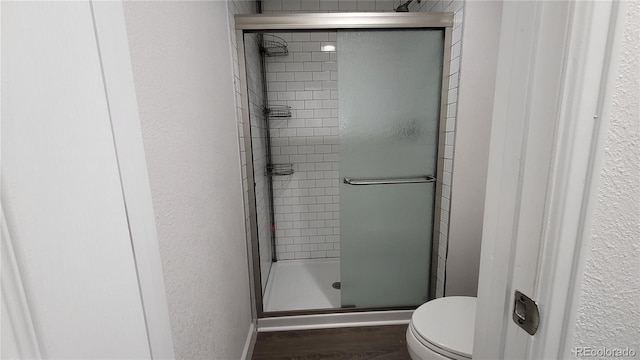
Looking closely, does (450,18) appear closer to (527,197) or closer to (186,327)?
(527,197)

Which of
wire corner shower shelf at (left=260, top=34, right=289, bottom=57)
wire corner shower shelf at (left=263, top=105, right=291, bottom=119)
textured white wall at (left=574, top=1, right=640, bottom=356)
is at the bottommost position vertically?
textured white wall at (left=574, top=1, right=640, bottom=356)

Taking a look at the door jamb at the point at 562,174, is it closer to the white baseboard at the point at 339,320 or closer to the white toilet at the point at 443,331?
the white toilet at the point at 443,331

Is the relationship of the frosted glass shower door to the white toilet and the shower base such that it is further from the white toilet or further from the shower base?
the white toilet

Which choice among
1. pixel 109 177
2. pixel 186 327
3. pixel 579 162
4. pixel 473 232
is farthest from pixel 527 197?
pixel 473 232

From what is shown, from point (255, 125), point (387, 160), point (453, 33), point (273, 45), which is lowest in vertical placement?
point (387, 160)

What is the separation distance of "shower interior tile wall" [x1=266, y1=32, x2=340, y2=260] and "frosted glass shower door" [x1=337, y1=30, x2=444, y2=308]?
766 mm

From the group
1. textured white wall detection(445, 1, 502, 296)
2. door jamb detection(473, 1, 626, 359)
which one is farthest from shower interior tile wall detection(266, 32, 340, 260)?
door jamb detection(473, 1, 626, 359)

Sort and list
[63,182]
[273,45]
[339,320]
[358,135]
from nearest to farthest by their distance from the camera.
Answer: [63,182]
[358,135]
[339,320]
[273,45]

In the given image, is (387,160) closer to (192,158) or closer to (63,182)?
(192,158)

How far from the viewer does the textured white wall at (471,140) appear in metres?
1.34

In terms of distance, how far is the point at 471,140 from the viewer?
4.74 ft

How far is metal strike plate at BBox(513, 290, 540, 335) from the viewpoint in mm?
365

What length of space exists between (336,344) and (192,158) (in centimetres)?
135

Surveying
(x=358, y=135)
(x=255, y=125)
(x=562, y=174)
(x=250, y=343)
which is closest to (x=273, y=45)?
(x=255, y=125)
